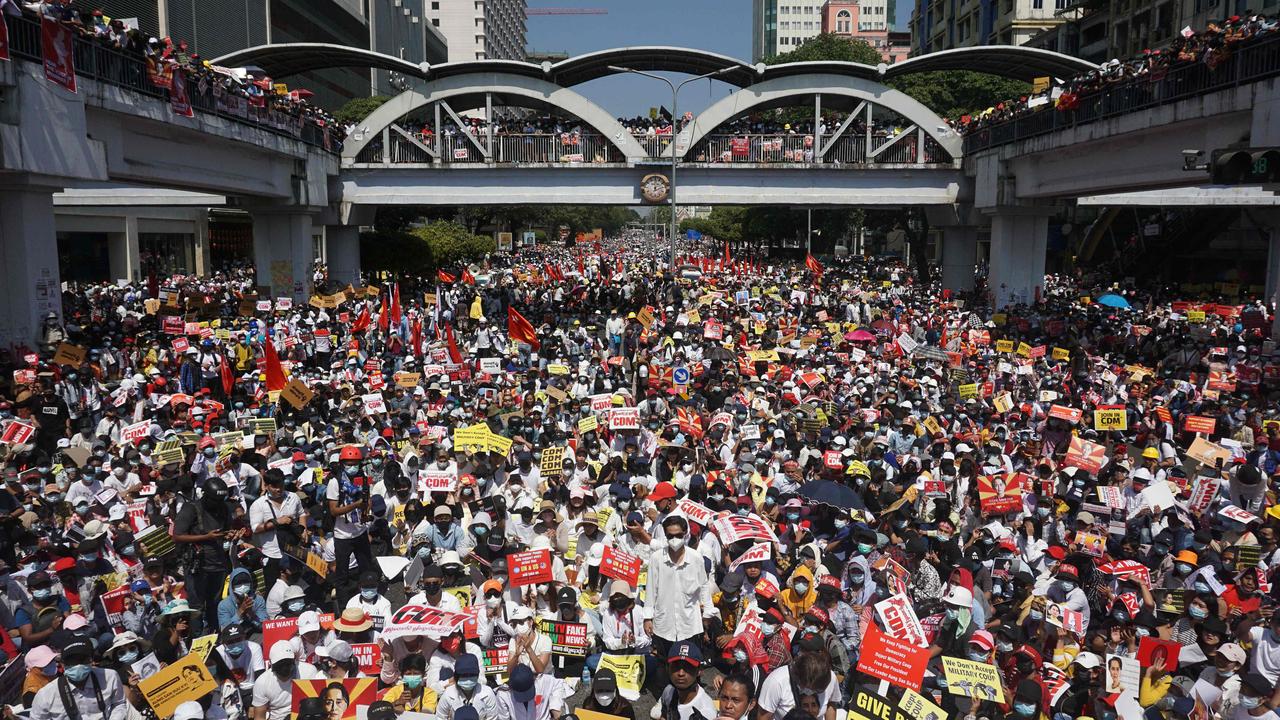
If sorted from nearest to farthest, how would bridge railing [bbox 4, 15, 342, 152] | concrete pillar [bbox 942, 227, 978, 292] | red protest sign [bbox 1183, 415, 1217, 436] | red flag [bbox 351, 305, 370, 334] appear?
1. red protest sign [bbox 1183, 415, 1217, 436]
2. bridge railing [bbox 4, 15, 342, 152]
3. red flag [bbox 351, 305, 370, 334]
4. concrete pillar [bbox 942, 227, 978, 292]

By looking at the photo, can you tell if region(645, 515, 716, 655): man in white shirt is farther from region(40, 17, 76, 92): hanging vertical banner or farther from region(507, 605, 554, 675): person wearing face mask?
region(40, 17, 76, 92): hanging vertical banner

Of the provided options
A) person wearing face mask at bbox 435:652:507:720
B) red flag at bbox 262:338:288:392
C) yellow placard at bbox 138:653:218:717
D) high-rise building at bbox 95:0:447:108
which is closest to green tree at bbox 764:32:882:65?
high-rise building at bbox 95:0:447:108

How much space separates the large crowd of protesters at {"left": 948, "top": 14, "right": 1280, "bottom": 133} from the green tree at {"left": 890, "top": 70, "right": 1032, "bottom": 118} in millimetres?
18425

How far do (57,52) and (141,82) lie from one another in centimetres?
336

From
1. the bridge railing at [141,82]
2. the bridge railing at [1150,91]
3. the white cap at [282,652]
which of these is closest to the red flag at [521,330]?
the bridge railing at [141,82]

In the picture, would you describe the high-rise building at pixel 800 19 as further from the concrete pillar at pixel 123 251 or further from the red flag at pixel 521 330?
the red flag at pixel 521 330

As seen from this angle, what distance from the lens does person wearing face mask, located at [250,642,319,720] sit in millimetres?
6727

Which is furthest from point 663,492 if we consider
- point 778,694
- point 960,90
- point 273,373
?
point 960,90

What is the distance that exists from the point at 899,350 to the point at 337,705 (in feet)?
51.2

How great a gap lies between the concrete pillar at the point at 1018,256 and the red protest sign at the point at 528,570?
24.8 metres

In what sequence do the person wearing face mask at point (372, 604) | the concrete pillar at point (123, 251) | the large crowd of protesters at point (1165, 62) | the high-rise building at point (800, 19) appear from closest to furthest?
the person wearing face mask at point (372, 604)
the large crowd of protesters at point (1165, 62)
the concrete pillar at point (123, 251)
the high-rise building at point (800, 19)

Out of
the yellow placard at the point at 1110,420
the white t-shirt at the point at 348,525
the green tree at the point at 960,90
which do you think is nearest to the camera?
the white t-shirt at the point at 348,525

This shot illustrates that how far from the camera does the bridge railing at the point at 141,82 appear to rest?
53.8 feet

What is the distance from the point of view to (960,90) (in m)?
46.7
